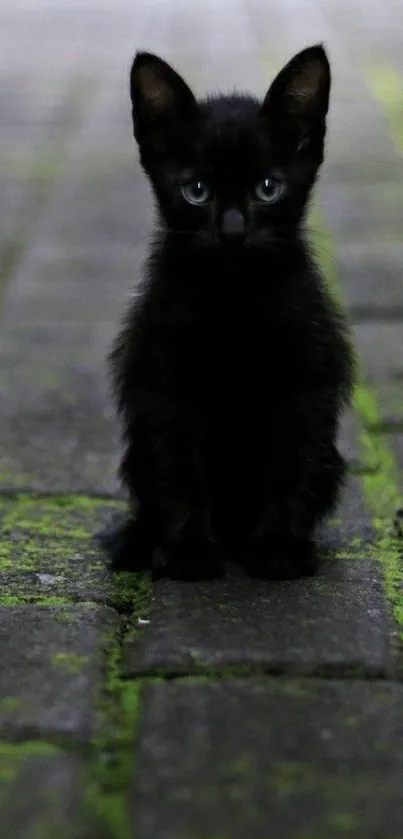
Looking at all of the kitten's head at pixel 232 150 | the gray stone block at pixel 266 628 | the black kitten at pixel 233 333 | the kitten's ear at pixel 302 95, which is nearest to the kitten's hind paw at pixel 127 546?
the black kitten at pixel 233 333

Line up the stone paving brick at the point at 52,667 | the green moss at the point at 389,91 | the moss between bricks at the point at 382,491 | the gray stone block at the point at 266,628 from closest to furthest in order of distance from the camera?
1. the stone paving brick at the point at 52,667
2. the gray stone block at the point at 266,628
3. the moss between bricks at the point at 382,491
4. the green moss at the point at 389,91

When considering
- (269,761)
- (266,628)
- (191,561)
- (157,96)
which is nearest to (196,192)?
(157,96)

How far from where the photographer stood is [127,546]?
2092mm

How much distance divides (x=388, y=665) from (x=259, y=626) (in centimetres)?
21

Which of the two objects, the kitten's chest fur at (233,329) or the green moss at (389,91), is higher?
the green moss at (389,91)

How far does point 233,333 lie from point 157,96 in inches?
18.7

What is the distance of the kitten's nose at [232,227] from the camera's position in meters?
1.87

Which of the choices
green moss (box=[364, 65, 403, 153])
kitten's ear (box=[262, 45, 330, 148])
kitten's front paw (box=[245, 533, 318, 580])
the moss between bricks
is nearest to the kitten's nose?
kitten's ear (box=[262, 45, 330, 148])

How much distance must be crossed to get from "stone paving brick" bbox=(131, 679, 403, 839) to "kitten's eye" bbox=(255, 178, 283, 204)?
84 cm

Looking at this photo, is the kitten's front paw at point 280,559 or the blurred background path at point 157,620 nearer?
the blurred background path at point 157,620

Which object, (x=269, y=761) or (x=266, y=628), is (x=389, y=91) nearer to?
(x=266, y=628)

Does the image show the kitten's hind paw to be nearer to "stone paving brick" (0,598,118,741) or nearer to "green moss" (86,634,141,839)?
"stone paving brick" (0,598,118,741)

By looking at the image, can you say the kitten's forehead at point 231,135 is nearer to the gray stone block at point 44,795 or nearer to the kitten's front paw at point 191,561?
the kitten's front paw at point 191,561

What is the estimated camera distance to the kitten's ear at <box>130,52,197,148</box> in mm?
1998
